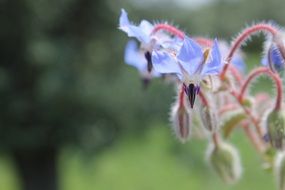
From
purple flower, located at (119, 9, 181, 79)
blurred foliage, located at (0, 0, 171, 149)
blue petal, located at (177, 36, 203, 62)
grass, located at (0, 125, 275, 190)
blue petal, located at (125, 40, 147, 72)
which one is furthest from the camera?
grass, located at (0, 125, 275, 190)

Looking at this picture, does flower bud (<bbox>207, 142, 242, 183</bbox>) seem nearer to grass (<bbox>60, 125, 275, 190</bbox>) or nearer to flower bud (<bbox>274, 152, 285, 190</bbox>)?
flower bud (<bbox>274, 152, 285, 190</bbox>)

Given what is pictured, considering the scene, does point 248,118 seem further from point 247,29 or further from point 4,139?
point 4,139

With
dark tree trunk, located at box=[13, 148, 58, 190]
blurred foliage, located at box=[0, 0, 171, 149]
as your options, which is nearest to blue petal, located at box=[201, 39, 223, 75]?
blurred foliage, located at box=[0, 0, 171, 149]

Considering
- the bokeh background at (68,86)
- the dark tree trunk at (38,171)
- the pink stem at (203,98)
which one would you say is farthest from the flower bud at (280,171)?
the dark tree trunk at (38,171)

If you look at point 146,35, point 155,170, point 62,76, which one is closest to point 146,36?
point 146,35

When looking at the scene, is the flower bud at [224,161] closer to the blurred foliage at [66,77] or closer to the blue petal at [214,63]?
the blue petal at [214,63]

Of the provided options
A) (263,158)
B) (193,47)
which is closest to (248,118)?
(263,158)

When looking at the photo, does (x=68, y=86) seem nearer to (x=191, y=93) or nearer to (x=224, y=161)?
(x=224, y=161)
